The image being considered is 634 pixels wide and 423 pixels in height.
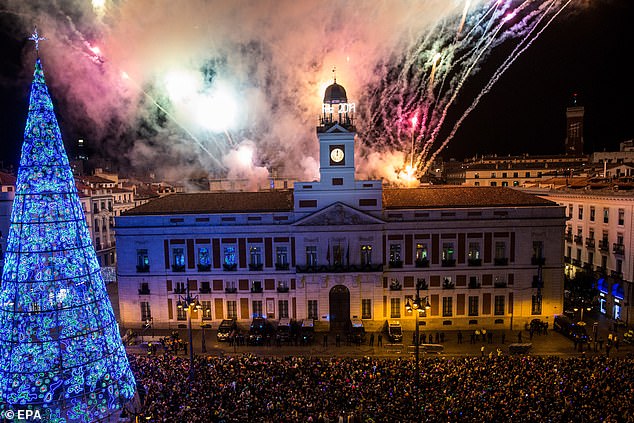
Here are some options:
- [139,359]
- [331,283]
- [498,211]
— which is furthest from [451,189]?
[139,359]

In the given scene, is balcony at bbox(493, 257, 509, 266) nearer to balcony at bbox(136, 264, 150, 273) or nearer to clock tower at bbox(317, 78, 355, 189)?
clock tower at bbox(317, 78, 355, 189)

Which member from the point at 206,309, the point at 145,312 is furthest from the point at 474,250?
the point at 145,312

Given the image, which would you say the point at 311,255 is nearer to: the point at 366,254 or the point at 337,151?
the point at 366,254

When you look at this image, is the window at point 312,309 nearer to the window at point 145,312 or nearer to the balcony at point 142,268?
the window at point 145,312

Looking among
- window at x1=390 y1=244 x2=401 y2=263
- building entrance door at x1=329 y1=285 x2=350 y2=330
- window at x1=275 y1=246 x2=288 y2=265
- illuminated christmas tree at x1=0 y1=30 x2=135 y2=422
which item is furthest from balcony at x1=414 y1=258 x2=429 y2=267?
illuminated christmas tree at x1=0 y1=30 x2=135 y2=422

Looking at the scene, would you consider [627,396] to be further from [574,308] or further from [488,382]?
[574,308]

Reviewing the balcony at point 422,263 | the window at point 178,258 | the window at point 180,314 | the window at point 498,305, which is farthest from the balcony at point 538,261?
the window at point 180,314
